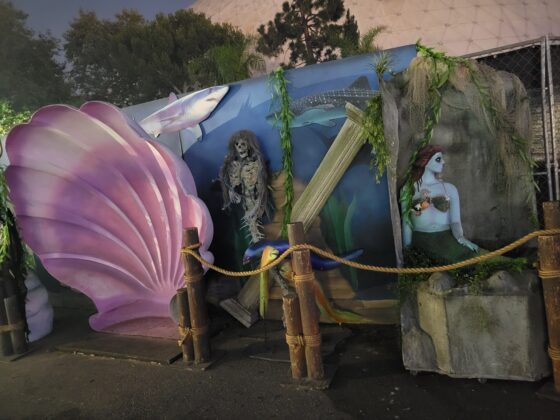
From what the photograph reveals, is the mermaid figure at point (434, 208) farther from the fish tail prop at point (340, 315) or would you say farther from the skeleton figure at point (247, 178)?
the skeleton figure at point (247, 178)

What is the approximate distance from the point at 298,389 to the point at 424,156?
2.15m

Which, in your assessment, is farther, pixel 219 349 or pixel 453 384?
pixel 219 349

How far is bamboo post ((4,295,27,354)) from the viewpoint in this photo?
4535 millimetres

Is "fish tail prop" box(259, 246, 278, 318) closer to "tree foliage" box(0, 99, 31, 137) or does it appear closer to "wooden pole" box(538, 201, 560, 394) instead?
"wooden pole" box(538, 201, 560, 394)

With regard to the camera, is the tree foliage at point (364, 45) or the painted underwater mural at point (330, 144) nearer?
the painted underwater mural at point (330, 144)

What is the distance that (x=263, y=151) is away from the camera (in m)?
4.70

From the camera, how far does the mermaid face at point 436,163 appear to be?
336 centimetres

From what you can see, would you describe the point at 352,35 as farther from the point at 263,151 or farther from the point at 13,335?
the point at 13,335

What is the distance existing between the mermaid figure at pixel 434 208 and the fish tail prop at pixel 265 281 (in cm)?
130

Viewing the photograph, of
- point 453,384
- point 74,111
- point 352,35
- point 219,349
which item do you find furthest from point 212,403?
point 352,35

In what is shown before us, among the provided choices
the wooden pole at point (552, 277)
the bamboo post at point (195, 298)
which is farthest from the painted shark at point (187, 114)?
the wooden pole at point (552, 277)

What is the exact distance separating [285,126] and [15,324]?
3.76 meters

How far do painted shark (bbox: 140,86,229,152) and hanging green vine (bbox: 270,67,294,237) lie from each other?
2.32ft

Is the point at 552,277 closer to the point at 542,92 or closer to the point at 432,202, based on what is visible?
the point at 432,202
